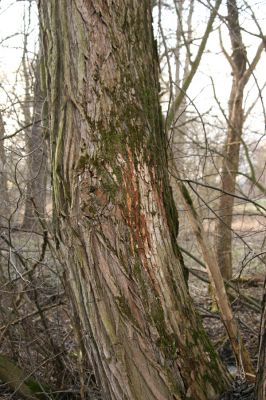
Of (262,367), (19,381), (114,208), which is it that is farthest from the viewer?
(19,381)

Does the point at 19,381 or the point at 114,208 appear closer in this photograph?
the point at 114,208

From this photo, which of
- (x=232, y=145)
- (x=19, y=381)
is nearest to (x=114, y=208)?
(x=19, y=381)

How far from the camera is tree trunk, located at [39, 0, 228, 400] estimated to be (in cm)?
224

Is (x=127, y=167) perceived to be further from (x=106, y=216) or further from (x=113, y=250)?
(x=113, y=250)

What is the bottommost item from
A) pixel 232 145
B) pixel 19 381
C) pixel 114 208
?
pixel 19 381

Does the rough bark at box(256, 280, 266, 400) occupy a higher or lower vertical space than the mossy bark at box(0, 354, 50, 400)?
higher

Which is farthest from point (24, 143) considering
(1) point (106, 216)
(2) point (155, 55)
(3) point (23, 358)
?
(1) point (106, 216)

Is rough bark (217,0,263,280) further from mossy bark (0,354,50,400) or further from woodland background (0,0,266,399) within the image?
mossy bark (0,354,50,400)

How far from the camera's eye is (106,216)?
7.27ft

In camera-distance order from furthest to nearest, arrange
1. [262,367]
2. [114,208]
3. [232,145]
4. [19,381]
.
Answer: [232,145] → [19,381] → [114,208] → [262,367]

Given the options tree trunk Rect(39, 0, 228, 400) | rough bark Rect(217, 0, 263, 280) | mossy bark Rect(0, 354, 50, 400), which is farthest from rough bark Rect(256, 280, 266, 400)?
rough bark Rect(217, 0, 263, 280)

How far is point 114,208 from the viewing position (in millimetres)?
2229

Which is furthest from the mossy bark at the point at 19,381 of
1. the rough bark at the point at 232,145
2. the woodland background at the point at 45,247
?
the rough bark at the point at 232,145

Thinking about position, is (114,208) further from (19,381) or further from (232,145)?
(232,145)
